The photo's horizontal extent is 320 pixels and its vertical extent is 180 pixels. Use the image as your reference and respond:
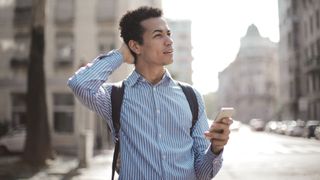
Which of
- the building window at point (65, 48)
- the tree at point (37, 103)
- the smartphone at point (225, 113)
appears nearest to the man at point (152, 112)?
the smartphone at point (225, 113)

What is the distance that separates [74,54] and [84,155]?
Result: 1321 centimetres

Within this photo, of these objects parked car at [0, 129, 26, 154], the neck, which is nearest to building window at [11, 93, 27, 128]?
parked car at [0, 129, 26, 154]

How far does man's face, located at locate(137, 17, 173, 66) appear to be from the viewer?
93.6 inches

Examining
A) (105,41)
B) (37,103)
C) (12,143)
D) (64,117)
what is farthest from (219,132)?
(105,41)

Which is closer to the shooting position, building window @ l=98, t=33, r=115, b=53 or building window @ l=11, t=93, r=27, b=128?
building window @ l=11, t=93, r=27, b=128

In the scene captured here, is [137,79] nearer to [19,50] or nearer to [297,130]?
[297,130]

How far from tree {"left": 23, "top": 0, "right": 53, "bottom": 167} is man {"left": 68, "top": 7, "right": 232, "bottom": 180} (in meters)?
12.4

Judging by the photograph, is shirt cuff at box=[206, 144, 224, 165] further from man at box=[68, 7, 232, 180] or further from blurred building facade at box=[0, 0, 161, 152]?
blurred building facade at box=[0, 0, 161, 152]

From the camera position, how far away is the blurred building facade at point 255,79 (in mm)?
89500

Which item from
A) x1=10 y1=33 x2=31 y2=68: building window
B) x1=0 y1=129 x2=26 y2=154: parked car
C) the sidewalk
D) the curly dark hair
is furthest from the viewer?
x1=10 y1=33 x2=31 y2=68: building window

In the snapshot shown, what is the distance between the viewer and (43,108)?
48.2ft

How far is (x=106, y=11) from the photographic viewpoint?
1069 inches

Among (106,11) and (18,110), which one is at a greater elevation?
(106,11)

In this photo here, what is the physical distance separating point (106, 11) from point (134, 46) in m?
25.1
